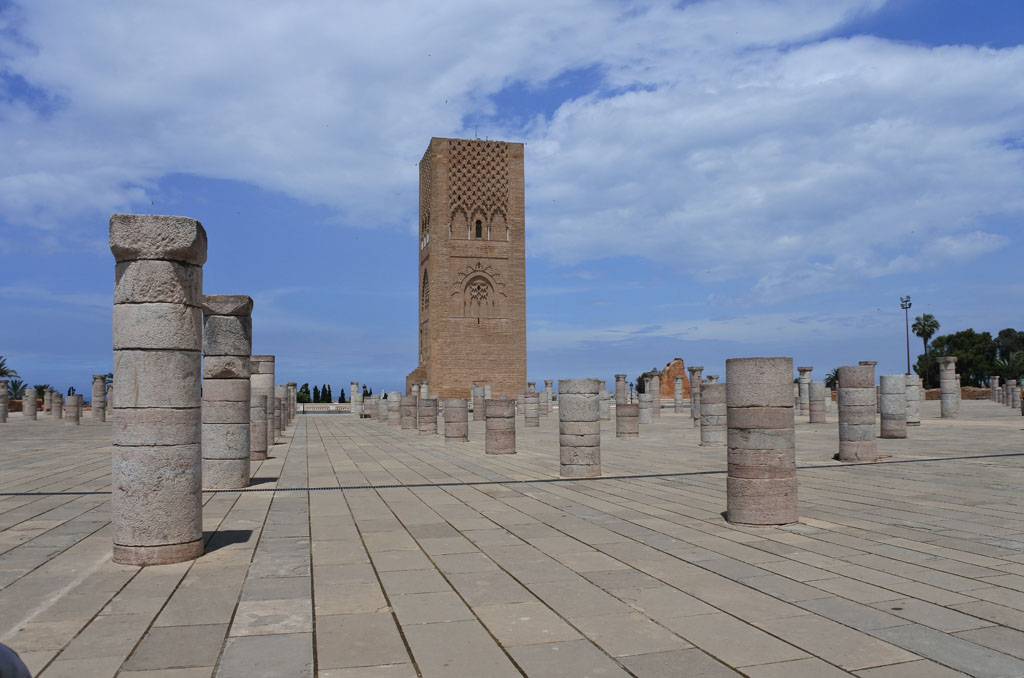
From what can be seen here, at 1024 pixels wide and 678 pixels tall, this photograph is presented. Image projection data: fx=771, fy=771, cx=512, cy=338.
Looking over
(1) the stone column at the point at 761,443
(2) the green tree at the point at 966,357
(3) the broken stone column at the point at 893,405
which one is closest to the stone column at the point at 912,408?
(3) the broken stone column at the point at 893,405

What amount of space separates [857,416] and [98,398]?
96.5 feet

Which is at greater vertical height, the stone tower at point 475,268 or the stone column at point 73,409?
the stone tower at point 475,268

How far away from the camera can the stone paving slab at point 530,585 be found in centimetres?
327

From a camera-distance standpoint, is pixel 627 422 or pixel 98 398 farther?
pixel 98 398

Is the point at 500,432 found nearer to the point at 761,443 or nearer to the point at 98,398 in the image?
the point at 761,443

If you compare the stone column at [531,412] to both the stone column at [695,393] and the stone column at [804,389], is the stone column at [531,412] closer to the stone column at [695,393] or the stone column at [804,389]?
the stone column at [695,393]

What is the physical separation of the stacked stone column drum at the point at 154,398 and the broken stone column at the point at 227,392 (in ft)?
13.2

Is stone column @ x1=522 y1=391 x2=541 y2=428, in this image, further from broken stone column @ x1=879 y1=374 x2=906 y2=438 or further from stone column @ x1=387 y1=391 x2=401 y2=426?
broken stone column @ x1=879 y1=374 x2=906 y2=438

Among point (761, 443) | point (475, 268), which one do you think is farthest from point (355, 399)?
point (761, 443)

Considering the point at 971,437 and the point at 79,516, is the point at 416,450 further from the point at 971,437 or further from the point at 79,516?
the point at 971,437

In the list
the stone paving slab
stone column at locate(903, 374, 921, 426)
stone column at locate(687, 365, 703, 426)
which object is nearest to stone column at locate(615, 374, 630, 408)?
stone column at locate(687, 365, 703, 426)

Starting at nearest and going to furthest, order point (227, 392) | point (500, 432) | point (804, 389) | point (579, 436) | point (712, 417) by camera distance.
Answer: point (227, 392) → point (579, 436) → point (500, 432) → point (712, 417) → point (804, 389)

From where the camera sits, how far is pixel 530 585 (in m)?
4.48

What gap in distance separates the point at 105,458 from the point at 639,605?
11900 mm
